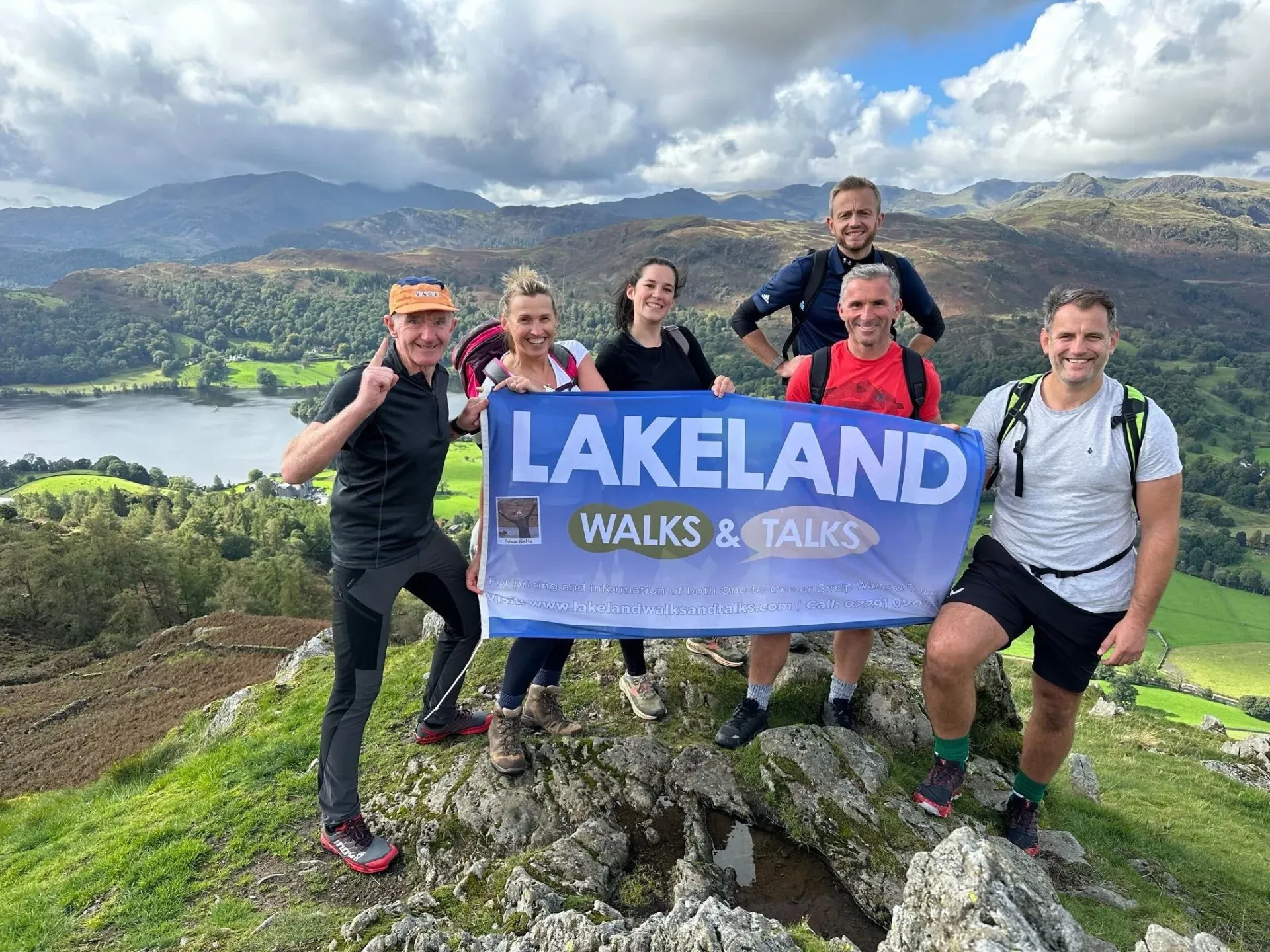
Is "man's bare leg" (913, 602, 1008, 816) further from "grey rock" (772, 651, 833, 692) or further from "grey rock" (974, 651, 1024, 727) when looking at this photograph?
"grey rock" (974, 651, 1024, 727)

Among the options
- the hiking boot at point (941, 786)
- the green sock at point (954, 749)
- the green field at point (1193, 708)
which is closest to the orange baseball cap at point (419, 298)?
the green sock at point (954, 749)

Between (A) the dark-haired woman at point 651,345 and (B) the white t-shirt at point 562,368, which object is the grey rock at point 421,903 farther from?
(A) the dark-haired woman at point 651,345

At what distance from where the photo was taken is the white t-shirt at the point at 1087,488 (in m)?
5.09

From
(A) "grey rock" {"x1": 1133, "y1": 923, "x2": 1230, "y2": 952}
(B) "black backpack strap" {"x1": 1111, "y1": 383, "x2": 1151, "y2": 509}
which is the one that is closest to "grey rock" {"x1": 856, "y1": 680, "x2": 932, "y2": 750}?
(A) "grey rock" {"x1": 1133, "y1": 923, "x2": 1230, "y2": 952}

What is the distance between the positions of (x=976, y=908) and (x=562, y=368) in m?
4.96

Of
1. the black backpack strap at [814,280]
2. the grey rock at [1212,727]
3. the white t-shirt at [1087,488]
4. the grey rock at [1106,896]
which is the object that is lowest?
the grey rock at [1212,727]

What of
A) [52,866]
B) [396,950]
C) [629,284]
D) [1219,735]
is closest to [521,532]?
[629,284]

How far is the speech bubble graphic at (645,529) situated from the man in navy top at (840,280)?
183cm

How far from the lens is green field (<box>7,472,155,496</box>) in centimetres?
9575

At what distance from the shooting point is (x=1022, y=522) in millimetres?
Result: 5520

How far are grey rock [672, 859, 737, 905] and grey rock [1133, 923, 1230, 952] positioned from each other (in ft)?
8.96

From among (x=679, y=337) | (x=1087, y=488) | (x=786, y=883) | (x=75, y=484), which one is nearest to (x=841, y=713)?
(x=786, y=883)

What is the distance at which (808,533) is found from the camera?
20.4 ft

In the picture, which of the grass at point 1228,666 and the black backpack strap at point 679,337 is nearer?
the black backpack strap at point 679,337
